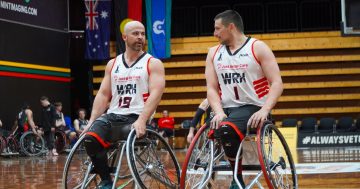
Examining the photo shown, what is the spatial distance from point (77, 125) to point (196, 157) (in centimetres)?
1471

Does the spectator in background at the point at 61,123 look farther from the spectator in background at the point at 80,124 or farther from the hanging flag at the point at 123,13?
the hanging flag at the point at 123,13

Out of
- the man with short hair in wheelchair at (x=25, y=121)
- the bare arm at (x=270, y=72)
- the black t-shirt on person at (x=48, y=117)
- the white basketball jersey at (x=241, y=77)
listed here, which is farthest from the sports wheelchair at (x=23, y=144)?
the bare arm at (x=270, y=72)

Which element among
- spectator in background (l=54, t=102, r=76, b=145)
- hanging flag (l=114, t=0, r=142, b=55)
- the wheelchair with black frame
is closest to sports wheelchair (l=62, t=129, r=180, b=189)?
the wheelchair with black frame

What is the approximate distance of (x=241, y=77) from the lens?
4965mm

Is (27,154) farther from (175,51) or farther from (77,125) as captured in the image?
(175,51)

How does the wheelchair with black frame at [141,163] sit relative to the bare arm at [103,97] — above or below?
below

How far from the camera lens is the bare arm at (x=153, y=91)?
A: 5000 millimetres

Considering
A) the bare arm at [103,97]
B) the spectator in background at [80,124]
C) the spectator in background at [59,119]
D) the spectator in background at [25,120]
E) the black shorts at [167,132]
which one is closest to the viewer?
the bare arm at [103,97]

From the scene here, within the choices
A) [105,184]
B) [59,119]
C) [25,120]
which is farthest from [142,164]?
[59,119]

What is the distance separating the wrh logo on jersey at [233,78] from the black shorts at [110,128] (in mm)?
802

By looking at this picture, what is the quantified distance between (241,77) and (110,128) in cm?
109

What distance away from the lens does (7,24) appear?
18922 mm

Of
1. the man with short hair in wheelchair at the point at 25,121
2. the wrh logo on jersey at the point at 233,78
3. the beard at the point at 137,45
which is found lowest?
the man with short hair in wheelchair at the point at 25,121

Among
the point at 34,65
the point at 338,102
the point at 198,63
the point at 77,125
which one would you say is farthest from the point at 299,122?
the point at 34,65
